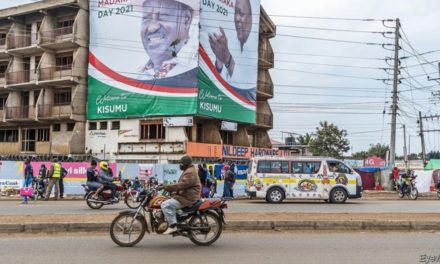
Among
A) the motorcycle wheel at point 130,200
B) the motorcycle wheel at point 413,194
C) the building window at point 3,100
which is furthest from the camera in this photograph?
the building window at point 3,100

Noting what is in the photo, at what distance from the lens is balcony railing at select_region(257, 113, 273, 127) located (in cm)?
4941

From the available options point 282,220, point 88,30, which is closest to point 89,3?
point 88,30

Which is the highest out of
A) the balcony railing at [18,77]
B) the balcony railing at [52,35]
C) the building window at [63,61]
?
the balcony railing at [52,35]

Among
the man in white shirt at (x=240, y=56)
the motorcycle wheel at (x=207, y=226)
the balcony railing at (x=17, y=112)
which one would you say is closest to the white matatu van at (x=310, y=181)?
the motorcycle wheel at (x=207, y=226)

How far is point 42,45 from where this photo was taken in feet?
141

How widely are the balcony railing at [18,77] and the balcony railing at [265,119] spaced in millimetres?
20820

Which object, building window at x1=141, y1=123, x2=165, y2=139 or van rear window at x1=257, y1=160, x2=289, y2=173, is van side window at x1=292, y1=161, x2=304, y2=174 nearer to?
van rear window at x1=257, y1=160, x2=289, y2=173

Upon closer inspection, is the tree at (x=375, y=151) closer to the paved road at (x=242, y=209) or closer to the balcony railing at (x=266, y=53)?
the balcony railing at (x=266, y=53)

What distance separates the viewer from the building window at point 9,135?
47.0m

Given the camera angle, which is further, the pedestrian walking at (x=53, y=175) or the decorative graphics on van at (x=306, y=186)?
the decorative graphics on van at (x=306, y=186)

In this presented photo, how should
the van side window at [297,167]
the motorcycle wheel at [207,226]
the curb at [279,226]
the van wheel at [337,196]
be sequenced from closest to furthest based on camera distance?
the motorcycle wheel at [207,226] < the curb at [279,226] < the van wheel at [337,196] < the van side window at [297,167]

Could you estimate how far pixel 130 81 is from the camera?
135 ft

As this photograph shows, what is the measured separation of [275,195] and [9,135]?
108 feet

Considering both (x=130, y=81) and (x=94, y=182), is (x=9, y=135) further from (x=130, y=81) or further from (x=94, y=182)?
(x=94, y=182)
